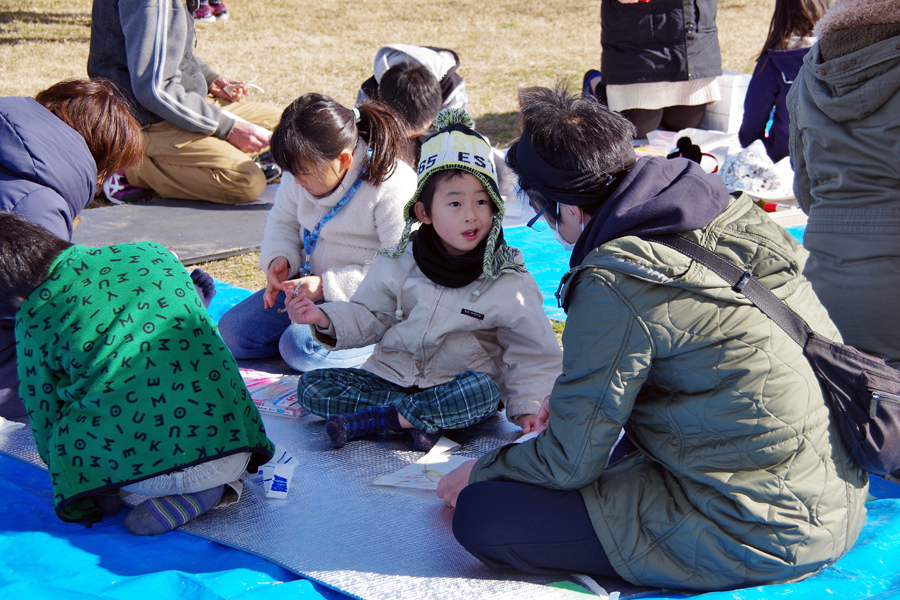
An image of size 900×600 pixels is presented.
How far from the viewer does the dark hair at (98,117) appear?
274cm

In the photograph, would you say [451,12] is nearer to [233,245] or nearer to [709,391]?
[233,245]

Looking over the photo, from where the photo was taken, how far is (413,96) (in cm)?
420

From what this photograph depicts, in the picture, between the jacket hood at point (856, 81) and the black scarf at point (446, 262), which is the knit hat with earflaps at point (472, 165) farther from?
the jacket hood at point (856, 81)

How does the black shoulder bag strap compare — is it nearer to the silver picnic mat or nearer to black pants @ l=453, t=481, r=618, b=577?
black pants @ l=453, t=481, r=618, b=577

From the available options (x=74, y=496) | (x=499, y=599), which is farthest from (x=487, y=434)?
(x=74, y=496)

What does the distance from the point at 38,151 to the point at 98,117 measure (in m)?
0.25

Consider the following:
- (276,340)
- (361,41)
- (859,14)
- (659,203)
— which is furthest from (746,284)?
(361,41)

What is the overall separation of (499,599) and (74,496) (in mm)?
1053

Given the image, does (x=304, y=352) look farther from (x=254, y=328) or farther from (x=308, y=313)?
(x=308, y=313)

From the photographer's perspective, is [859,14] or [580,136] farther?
[859,14]

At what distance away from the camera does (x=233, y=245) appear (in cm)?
443

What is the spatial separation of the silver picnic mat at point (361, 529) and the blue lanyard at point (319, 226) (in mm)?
863

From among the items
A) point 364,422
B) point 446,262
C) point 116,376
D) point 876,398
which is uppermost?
point 876,398

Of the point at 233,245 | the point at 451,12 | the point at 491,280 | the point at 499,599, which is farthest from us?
the point at 451,12
